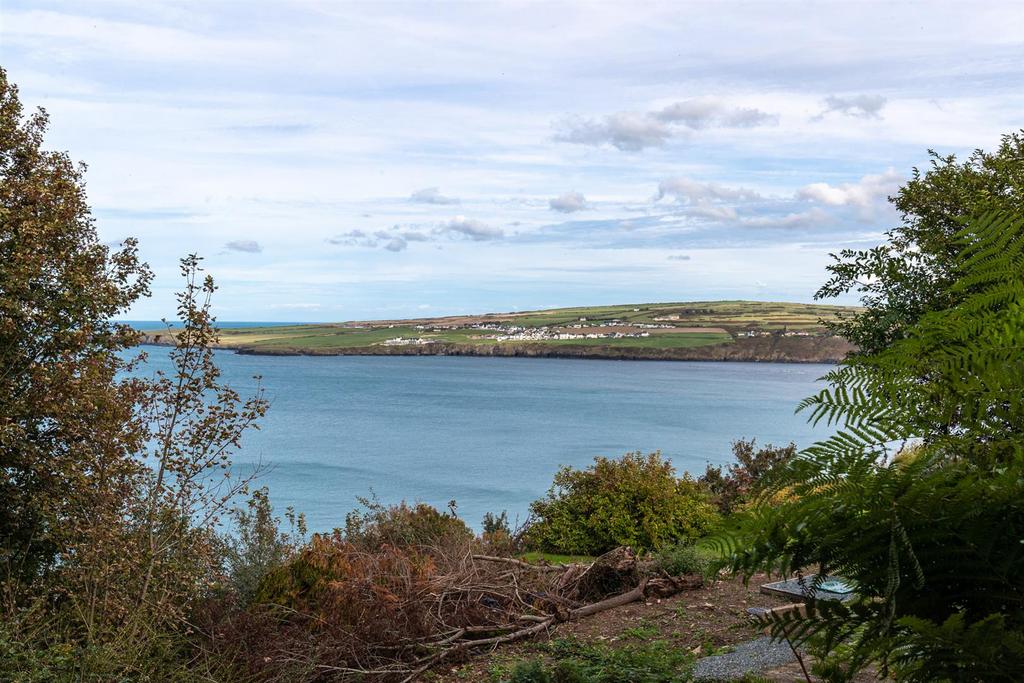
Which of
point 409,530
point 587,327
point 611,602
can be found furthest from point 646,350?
point 611,602

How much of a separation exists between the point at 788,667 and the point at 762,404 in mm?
60585

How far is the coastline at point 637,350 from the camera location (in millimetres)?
85438

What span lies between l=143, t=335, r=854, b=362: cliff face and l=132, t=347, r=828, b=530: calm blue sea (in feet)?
6.95

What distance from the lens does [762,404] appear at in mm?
64750

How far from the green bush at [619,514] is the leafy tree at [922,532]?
36.2ft

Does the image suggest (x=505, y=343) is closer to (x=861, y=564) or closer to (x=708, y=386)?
(x=708, y=386)

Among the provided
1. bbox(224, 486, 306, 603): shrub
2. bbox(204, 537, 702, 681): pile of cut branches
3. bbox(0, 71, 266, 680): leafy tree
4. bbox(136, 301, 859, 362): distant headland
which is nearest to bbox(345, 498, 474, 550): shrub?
bbox(224, 486, 306, 603): shrub

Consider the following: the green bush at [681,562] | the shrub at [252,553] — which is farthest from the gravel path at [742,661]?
the shrub at [252,553]

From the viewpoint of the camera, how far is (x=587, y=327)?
4109 inches

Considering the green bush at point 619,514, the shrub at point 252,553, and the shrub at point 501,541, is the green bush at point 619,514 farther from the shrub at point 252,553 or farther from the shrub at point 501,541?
the shrub at point 252,553

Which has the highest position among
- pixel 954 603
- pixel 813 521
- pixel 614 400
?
pixel 813 521

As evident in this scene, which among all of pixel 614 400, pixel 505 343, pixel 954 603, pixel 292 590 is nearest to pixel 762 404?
pixel 614 400

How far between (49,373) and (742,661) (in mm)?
7279

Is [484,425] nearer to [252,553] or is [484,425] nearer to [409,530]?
[409,530]
